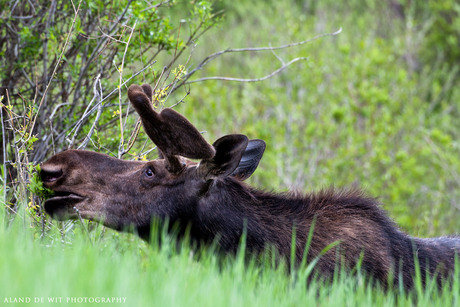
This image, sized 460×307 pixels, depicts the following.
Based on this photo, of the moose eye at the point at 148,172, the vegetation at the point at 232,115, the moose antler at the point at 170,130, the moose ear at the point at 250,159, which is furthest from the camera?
the moose ear at the point at 250,159

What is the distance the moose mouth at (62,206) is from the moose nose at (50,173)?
13cm

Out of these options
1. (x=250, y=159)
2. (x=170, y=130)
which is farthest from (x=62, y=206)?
(x=250, y=159)

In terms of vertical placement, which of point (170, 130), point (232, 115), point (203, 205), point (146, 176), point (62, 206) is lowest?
point (62, 206)

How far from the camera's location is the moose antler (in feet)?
15.5

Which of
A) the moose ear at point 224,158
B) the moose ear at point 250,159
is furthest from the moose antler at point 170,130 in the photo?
the moose ear at point 250,159

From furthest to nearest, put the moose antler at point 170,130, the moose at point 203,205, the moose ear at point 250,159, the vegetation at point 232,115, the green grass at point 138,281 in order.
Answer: the moose ear at point 250,159
the moose at point 203,205
the moose antler at point 170,130
the vegetation at point 232,115
the green grass at point 138,281

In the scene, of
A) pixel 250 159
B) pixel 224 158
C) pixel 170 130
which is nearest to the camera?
pixel 170 130

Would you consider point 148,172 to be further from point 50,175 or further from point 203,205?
point 50,175

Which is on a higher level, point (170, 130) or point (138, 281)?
point (170, 130)

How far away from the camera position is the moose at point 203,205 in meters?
4.82

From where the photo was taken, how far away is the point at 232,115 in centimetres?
1344

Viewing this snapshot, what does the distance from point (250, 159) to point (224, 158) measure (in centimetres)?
50

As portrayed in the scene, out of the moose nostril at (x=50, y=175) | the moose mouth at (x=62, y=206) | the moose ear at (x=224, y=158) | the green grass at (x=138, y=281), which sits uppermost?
the moose ear at (x=224, y=158)

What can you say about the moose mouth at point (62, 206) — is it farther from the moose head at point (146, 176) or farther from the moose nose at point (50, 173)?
the moose nose at point (50, 173)
